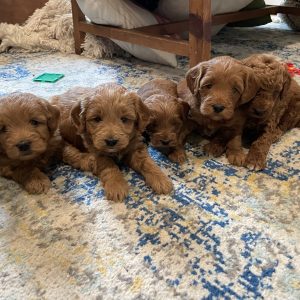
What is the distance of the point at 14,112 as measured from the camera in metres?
1.43

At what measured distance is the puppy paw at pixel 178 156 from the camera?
1714 millimetres

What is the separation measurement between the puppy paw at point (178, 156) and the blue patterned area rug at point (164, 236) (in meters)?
0.03

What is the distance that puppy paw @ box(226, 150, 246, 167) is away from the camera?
167 cm

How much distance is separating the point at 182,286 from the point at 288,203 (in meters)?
0.59

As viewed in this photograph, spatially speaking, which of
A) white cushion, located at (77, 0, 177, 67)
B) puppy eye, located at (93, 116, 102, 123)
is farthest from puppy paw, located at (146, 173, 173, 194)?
white cushion, located at (77, 0, 177, 67)

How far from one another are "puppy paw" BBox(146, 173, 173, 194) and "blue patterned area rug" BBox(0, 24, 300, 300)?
30mm

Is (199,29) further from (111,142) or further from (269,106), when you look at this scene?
(111,142)

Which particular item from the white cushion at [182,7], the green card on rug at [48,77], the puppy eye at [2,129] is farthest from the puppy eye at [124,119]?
the white cushion at [182,7]

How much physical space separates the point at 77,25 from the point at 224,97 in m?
2.29

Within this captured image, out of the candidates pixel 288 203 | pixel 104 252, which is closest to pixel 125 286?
pixel 104 252

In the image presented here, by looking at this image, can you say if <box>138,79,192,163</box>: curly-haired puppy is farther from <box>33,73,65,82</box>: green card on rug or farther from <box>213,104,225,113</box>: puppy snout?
<box>33,73,65,82</box>: green card on rug

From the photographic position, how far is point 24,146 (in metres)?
1.42

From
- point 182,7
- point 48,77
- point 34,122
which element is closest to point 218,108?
point 34,122

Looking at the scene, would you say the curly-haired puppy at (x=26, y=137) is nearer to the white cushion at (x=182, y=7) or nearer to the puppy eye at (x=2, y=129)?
the puppy eye at (x=2, y=129)
